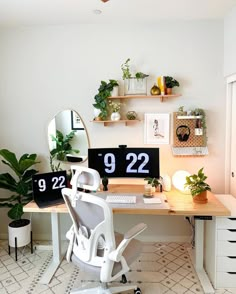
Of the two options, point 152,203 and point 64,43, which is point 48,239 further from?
point 64,43

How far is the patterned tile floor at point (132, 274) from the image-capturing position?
2.19m

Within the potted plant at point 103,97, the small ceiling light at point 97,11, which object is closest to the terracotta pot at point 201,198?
the potted plant at point 103,97

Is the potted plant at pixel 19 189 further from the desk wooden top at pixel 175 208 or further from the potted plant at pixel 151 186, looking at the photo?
the potted plant at pixel 151 186

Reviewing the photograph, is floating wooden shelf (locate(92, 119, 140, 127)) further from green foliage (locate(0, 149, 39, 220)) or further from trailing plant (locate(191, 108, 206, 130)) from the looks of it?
green foliage (locate(0, 149, 39, 220))

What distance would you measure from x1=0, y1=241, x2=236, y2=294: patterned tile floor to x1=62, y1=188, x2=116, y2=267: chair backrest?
0.67 m

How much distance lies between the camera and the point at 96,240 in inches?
66.8

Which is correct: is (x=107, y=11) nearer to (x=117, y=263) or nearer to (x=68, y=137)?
(x=68, y=137)

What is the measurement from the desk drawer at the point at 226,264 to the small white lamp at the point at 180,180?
0.67 meters

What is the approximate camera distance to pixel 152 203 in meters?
2.24

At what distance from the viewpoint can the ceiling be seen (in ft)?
7.64

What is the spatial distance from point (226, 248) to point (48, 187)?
1691 millimetres

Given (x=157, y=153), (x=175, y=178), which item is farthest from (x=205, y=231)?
(x=157, y=153)

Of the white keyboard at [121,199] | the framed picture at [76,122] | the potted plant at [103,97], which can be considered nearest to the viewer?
the white keyboard at [121,199]

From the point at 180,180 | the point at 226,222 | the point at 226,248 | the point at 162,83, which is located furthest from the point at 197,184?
the point at 162,83
